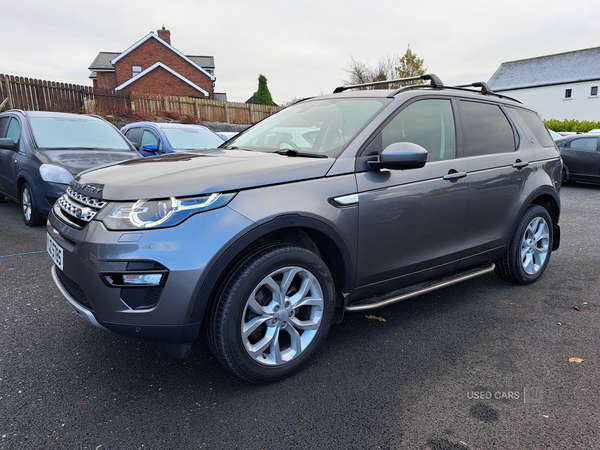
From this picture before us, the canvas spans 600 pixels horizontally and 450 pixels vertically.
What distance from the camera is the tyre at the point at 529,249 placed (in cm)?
392

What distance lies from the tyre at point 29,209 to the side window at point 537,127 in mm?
6058

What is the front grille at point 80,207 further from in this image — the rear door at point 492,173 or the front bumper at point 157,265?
the rear door at point 492,173

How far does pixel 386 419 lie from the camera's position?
216 centimetres

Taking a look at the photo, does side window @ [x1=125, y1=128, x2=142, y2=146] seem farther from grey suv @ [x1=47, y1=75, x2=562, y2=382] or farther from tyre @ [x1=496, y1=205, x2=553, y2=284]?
tyre @ [x1=496, y1=205, x2=553, y2=284]

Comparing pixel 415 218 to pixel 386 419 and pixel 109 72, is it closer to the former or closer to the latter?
pixel 386 419

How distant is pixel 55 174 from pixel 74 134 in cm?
130

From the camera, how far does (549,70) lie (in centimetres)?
5206

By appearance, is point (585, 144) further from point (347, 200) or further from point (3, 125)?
point (3, 125)

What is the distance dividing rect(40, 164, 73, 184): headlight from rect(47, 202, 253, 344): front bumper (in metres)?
3.94

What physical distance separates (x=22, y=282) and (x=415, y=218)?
3582mm

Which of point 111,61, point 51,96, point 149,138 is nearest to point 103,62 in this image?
point 111,61

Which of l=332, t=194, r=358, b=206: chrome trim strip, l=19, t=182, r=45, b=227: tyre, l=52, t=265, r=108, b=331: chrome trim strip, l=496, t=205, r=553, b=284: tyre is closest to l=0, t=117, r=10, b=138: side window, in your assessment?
l=19, t=182, r=45, b=227: tyre

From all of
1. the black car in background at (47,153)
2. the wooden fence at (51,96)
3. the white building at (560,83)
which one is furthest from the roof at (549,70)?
the black car in background at (47,153)

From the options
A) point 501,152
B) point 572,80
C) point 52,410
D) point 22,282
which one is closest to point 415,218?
point 501,152
